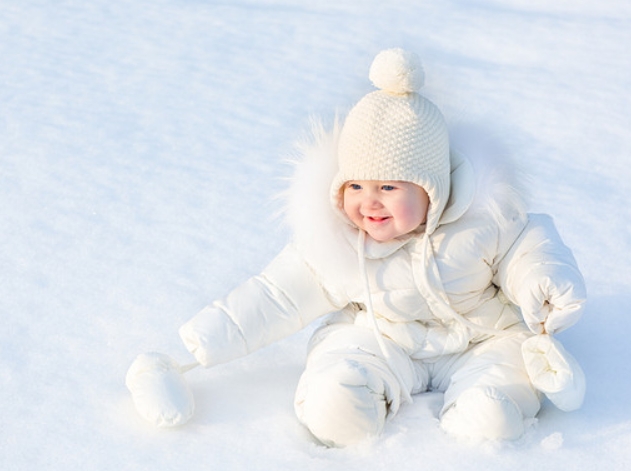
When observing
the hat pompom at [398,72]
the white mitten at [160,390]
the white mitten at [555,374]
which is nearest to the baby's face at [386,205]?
the hat pompom at [398,72]

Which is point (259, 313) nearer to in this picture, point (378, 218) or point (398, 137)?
point (378, 218)

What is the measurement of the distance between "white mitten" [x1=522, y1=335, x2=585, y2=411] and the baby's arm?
0.12ft

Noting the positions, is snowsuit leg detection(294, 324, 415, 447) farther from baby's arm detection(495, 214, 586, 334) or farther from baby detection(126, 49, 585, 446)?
baby's arm detection(495, 214, 586, 334)

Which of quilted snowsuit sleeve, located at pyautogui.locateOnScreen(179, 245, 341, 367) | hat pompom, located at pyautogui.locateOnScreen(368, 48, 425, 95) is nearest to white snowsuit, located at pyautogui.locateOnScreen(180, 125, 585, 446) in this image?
quilted snowsuit sleeve, located at pyautogui.locateOnScreen(179, 245, 341, 367)

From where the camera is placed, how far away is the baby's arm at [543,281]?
1687 millimetres

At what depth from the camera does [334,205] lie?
1.79 meters

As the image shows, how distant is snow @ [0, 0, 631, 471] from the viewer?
1.67m

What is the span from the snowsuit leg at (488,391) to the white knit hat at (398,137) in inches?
9.4

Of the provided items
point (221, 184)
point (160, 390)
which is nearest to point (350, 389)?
point (160, 390)

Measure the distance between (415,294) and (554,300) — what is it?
0.76ft

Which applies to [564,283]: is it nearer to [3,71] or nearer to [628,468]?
[628,468]

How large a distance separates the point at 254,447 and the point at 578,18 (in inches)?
105

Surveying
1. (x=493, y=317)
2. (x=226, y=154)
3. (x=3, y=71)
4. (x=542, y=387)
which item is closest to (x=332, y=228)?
(x=493, y=317)

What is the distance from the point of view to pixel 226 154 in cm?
281
